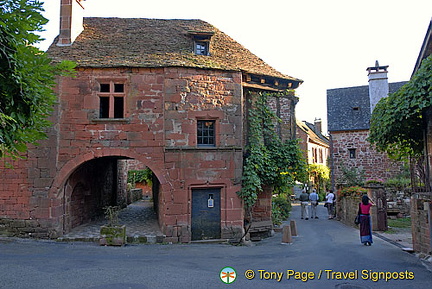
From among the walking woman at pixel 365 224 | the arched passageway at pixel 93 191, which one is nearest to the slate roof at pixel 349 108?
the walking woman at pixel 365 224

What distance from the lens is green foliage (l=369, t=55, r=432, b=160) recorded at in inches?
291

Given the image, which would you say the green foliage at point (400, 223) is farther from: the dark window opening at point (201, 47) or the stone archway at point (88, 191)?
the dark window opening at point (201, 47)

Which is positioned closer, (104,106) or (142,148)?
(142,148)

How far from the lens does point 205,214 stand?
36.6 ft

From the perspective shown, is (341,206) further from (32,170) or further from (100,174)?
(32,170)

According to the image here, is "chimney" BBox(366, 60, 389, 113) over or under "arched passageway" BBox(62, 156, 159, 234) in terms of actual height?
over

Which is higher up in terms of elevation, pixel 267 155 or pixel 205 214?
pixel 267 155

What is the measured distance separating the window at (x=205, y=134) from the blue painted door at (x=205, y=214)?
1706 millimetres

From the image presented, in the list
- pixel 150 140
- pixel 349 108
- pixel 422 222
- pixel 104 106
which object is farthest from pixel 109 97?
pixel 349 108

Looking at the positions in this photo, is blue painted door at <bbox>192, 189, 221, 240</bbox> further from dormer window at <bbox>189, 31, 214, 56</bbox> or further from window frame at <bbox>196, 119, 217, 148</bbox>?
dormer window at <bbox>189, 31, 214, 56</bbox>

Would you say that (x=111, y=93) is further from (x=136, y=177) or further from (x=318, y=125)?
(x=318, y=125)

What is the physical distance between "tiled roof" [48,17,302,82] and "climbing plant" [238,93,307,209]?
63.9 inches

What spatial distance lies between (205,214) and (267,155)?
334cm

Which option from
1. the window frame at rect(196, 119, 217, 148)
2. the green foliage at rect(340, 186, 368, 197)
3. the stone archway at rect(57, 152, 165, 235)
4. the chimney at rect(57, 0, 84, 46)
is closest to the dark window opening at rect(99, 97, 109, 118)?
the stone archway at rect(57, 152, 165, 235)
